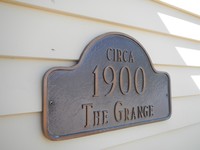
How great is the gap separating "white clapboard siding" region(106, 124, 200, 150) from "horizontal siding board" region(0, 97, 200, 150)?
1.4 inches

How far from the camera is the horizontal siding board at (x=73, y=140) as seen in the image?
32.5 inches

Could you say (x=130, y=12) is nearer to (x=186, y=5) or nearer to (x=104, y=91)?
(x=104, y=91)

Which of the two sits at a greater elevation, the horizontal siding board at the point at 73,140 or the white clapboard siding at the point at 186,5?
the white clapboard siding at the point at 186,5

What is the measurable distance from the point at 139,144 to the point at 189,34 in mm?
1029

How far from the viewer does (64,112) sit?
0.95 metres

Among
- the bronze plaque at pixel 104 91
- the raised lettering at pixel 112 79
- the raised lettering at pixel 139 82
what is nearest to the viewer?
the bronze plaque at pixel 104 91

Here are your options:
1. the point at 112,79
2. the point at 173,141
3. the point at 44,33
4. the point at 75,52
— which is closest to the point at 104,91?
the point at 112,79

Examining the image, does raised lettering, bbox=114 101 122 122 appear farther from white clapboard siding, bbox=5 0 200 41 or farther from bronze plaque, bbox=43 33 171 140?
white clapboard siding, bbox=5 0 200 41

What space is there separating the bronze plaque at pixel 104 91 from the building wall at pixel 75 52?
0.16ft

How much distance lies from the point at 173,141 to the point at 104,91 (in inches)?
32.3

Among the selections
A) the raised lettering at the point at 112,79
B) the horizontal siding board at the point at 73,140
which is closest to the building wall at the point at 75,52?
the horizontal siding board at the point at 73,140

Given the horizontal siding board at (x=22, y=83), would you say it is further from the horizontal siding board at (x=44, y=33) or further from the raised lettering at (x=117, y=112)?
the raised lettering at (x=117, y=112)

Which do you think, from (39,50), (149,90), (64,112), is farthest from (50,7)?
(149,90)

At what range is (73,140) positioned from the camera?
1003mm
